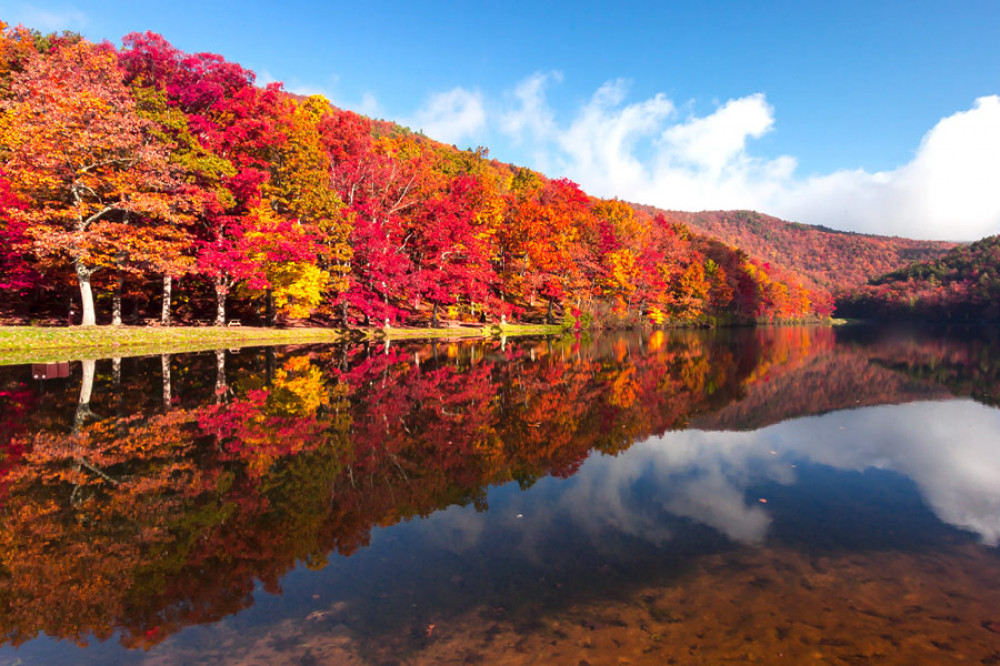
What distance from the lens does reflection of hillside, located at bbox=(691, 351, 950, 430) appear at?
11977 millimetres

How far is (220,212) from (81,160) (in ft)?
22.9

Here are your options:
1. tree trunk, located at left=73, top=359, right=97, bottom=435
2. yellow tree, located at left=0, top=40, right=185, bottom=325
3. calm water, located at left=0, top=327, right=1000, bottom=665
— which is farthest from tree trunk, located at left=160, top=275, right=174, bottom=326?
calm water, located at left=0, top=327, right=1000, bottom=665

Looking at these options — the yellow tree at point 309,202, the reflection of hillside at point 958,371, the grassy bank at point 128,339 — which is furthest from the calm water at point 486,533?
the yellow tree at point 309,202

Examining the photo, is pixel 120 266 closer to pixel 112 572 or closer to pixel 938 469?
pixel 112 572

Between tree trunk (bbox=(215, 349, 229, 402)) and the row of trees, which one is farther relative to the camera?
the row of trees

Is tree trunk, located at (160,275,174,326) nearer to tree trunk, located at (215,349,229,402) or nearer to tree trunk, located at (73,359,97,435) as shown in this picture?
tree trunk, located at (215,349,229,402)

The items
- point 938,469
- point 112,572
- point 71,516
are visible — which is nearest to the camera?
point 112,572

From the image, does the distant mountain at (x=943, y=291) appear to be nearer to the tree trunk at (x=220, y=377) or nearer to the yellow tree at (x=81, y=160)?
the tree trunk at (x=220, y=377)

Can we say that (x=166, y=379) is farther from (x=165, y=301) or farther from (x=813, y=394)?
(x=813, y=394)

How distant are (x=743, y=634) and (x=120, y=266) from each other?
30777 millimetres

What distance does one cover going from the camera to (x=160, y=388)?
13.5 metres

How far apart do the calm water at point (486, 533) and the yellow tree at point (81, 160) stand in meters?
15.6

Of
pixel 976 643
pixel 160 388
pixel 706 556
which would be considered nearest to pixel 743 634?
pixel 706 556

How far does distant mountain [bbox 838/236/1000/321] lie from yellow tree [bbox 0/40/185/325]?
138735 mm
